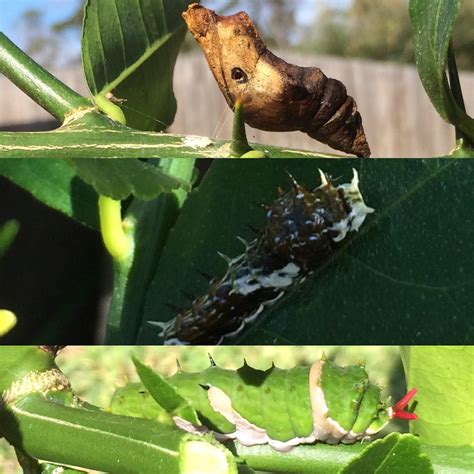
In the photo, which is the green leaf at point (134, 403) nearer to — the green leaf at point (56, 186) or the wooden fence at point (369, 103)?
the green leaf at point (56, 186)

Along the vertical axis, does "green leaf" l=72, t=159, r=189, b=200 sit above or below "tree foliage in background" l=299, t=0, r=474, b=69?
below

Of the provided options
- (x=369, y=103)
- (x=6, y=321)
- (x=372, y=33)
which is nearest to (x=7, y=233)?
(x=6, y=321)

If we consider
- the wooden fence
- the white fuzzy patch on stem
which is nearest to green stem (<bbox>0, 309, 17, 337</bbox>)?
the white fuzzy patch on stem

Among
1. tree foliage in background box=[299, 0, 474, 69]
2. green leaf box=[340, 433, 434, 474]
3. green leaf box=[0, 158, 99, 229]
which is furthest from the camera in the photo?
tree foliage in background box=[299, 0, 474, 69]

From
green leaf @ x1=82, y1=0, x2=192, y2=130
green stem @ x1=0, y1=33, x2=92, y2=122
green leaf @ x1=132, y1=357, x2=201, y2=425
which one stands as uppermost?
green leaf @ x1=82, y1=0, x2=192, y2=130

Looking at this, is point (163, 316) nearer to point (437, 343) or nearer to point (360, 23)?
point (437, 343)

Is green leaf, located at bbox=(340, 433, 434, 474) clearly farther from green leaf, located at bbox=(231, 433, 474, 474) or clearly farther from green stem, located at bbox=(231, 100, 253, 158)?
green stem, located at bbox=(231, 100, 253, 158)
